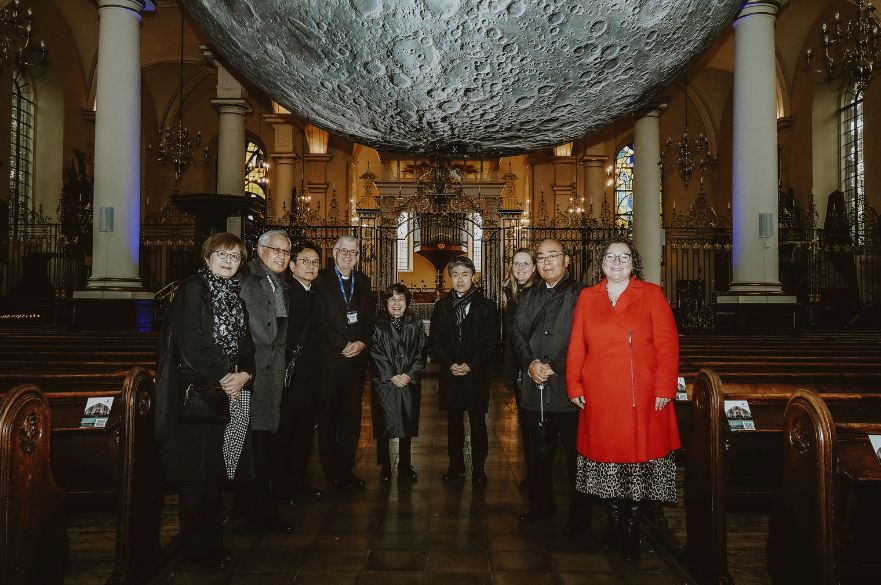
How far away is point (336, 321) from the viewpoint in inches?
162

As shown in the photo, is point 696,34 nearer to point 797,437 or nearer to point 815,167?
point 797,437

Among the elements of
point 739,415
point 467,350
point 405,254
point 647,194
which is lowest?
point 739,415

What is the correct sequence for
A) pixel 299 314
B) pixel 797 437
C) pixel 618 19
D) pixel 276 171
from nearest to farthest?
pixel 618 19 < pixel 797 437 < pixel 299 314 < pixel 276 171

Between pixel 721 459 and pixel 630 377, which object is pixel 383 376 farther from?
pixel 721 459

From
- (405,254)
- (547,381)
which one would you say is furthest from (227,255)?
(405,254)

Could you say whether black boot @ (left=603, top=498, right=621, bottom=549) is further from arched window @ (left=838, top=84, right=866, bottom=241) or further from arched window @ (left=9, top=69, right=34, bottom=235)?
arched window @ (left=9, top=69, right=34, bottom=235)

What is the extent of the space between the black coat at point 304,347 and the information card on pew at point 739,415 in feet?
7.92

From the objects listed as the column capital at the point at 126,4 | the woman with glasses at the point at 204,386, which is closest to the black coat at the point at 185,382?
Result: the woman with glasses at the point at 204,386

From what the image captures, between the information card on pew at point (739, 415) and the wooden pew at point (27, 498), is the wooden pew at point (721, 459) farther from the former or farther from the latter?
the wooden pew at point (27, 498)

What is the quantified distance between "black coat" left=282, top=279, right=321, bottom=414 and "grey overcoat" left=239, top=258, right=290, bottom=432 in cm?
28

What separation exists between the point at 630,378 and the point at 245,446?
6.05 feet

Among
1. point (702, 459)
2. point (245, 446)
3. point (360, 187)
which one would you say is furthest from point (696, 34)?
point (360, 187)

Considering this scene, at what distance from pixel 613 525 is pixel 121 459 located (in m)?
2.27

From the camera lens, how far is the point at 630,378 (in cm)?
272
